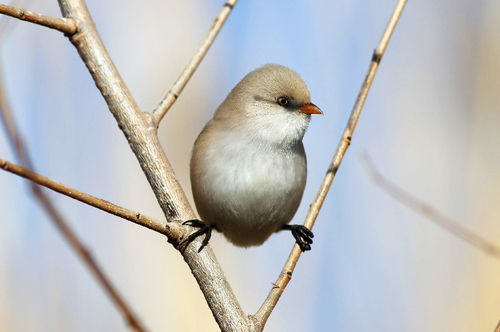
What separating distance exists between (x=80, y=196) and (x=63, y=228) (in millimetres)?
107

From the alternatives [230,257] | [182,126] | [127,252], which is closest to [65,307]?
[127,252]

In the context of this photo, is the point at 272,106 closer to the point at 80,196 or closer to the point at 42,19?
the point at 42,19

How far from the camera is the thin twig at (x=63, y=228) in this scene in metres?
1.76

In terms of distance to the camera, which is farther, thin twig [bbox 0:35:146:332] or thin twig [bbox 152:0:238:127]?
thin twig [bbox 152:0:238:127]

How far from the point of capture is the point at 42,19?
2.21 m

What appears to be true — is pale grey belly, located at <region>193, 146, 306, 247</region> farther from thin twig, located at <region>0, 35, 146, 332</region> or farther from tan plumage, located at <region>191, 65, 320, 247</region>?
thin twig, located at <region>0, 35, 146, 332</region>

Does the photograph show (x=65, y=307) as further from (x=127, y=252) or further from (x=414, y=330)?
(x=414, y=330)

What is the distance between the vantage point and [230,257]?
17.2 ft

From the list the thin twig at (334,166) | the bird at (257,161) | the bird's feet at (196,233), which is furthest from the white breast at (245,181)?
the bird's feet at (196,233)

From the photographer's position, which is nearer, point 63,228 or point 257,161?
point 63,228

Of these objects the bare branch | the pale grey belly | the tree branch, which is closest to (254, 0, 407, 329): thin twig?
the tree branch

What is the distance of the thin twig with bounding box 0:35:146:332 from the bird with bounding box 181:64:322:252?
4.63 ft

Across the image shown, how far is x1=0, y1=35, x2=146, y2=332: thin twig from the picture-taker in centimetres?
176

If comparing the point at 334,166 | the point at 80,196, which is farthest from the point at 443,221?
the point at 80,196
